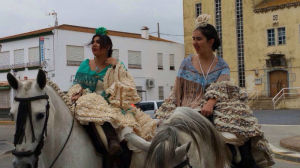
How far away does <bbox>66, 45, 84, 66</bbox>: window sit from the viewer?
99.3ft

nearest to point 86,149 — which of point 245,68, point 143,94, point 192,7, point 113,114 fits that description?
point 113,114

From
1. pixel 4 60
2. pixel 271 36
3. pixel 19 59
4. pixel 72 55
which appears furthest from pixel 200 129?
pixel 271 36

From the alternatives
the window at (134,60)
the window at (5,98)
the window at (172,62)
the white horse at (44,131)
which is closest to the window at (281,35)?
the window at (172,62)

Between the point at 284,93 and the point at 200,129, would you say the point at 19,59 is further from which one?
the point at 200,129

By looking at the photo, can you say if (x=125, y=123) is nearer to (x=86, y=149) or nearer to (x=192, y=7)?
(x=86, y=149)

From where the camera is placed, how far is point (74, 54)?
3069 centimetres

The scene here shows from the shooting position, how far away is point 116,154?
3920 mm

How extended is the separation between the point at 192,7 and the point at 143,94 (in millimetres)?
11965

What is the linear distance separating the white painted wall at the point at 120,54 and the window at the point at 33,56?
1.15 feet

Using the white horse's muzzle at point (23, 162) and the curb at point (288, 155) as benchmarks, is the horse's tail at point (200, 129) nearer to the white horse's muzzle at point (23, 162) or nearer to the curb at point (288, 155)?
the white horse's muzzle at point (23, 162)

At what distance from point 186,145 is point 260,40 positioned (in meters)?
35.4

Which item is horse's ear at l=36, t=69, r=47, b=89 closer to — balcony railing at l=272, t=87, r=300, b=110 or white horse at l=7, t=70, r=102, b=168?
white horse at l=7, t=70, r=102, b=168

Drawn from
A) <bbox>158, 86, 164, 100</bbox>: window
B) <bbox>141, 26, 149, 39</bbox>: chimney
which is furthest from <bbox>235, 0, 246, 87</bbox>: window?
<bbox>141, 26, 149, 39</bbox>: chimney

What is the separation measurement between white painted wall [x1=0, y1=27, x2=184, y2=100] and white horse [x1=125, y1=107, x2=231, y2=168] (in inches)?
1043
